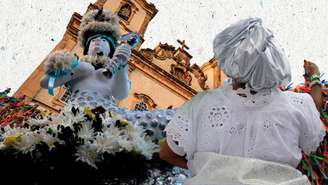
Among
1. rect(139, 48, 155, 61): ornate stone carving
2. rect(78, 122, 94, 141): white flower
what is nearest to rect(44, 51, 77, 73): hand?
rect(78, 122, 94, 141): white flower

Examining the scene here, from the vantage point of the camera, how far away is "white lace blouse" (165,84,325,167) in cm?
175

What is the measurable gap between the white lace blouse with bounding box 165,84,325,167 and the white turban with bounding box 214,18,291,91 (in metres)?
0.07

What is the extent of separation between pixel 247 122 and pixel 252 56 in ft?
0.87

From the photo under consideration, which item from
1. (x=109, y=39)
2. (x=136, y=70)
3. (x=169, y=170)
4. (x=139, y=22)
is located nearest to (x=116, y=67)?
(x=109, y=39)

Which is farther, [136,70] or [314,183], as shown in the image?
[136,70]

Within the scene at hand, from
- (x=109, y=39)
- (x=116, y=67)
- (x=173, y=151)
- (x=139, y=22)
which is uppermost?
(x=139, y=22)

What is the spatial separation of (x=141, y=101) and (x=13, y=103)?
11986 mm

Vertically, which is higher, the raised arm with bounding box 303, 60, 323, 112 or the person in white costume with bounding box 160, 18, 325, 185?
the raised arm with bounding box 303, 60, 323, 112

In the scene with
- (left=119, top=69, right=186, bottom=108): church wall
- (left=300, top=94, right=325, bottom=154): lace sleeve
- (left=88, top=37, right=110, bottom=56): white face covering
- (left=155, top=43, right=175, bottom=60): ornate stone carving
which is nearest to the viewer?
(left=300, top=94, right=325, bottom=154): lace sleeve

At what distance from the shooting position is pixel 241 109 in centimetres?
187

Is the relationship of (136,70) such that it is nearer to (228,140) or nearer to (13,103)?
(13,103)

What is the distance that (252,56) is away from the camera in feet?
6.14

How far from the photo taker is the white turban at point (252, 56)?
188 cm

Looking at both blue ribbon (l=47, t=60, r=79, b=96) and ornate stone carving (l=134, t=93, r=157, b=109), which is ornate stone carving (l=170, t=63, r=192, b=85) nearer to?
ornate stone carving (l=134, t=93, r=157, b=109)
